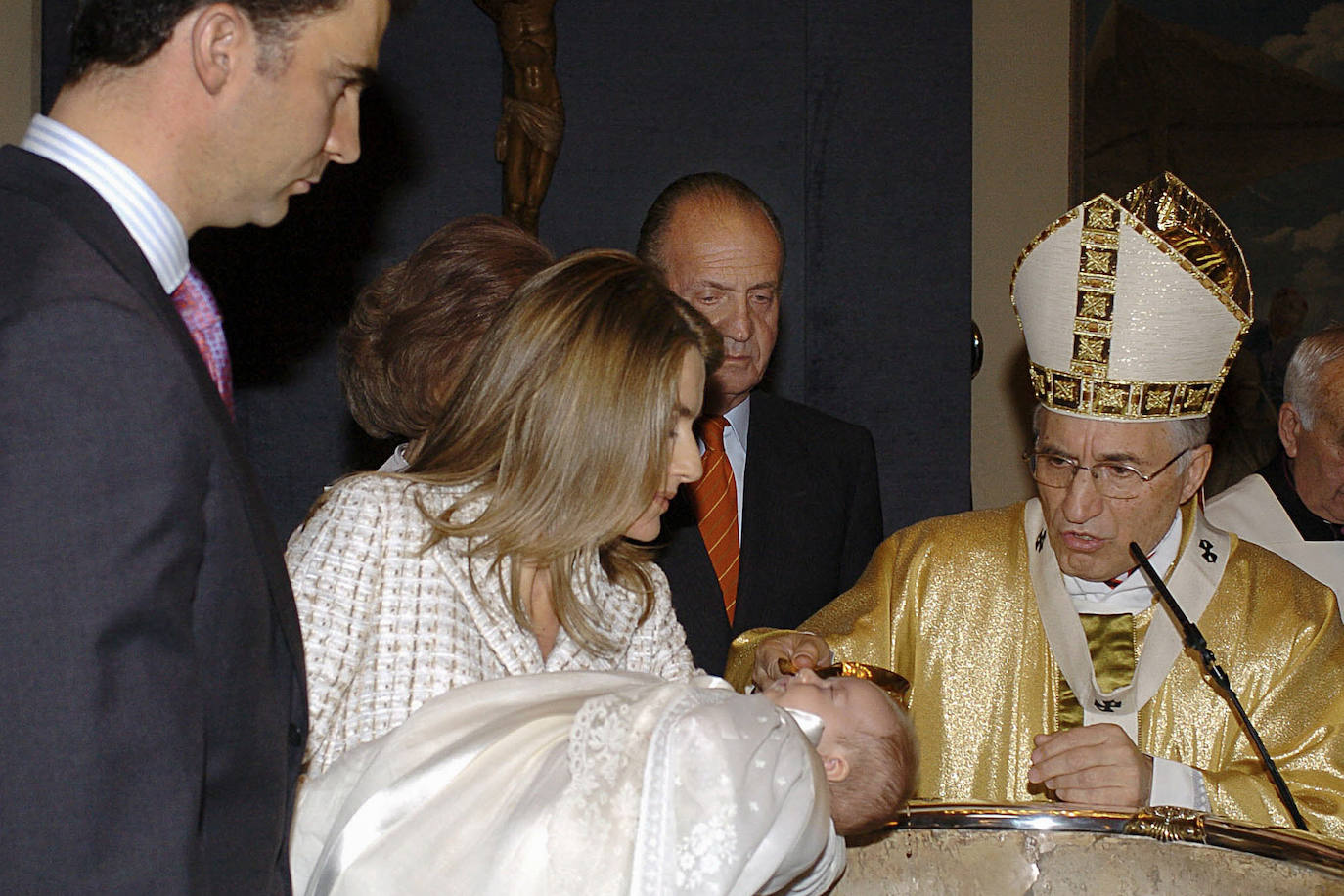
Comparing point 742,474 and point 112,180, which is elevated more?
point 112,180

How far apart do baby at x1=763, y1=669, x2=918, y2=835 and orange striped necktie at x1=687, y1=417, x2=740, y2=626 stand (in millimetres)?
776

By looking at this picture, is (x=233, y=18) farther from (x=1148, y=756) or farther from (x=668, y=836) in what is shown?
(x=1148, y=756)

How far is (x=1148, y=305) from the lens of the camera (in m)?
2.74

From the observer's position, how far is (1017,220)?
5.07m

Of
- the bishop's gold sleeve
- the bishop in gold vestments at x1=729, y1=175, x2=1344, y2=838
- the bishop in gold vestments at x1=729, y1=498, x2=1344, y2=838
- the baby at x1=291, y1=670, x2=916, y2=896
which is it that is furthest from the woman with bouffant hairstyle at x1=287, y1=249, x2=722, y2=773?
the bishop's gold sleeve

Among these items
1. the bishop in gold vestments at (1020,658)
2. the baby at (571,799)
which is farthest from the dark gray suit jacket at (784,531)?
the baby at (571,799)

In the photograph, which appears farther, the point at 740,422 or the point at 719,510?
the point at 740,422

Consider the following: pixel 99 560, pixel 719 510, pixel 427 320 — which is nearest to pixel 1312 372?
pixel 719 510

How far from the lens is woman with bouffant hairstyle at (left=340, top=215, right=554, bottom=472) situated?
2.36 meters

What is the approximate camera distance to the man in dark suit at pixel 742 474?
2938 mm

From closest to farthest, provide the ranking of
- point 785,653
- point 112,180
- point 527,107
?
1. point 112,180
2. point 785,653
3. point 527,107

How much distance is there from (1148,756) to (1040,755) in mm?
180

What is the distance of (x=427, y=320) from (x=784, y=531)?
103cm

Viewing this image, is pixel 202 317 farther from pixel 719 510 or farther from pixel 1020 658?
pixel 1020 658
